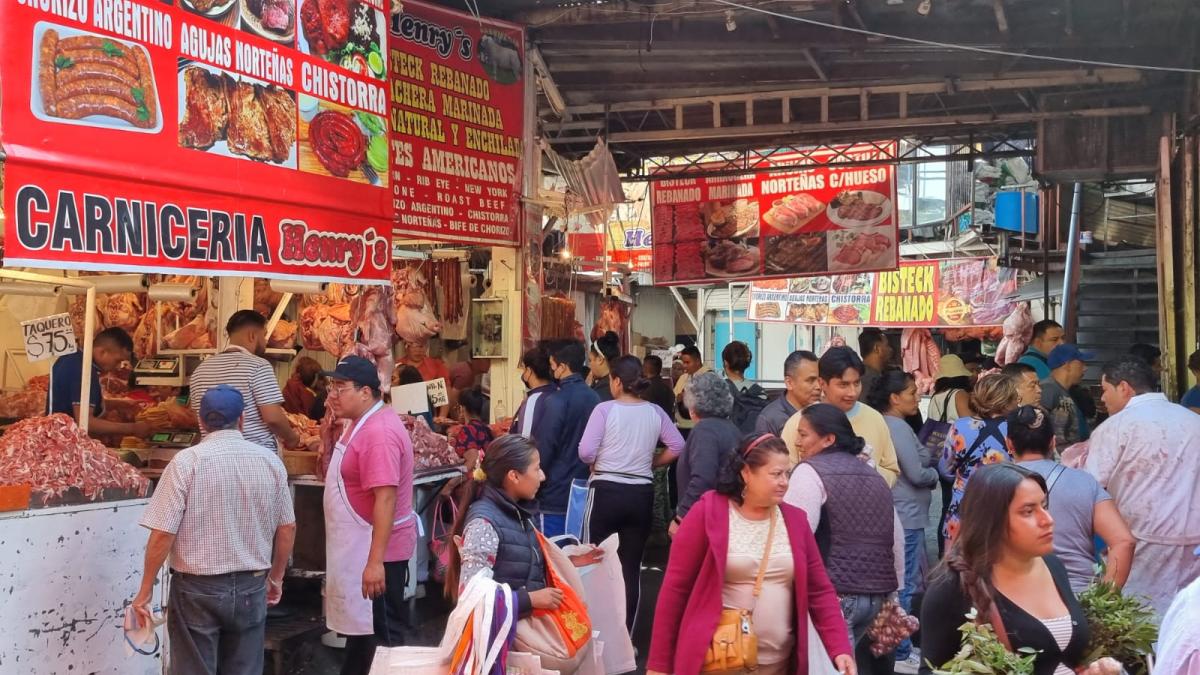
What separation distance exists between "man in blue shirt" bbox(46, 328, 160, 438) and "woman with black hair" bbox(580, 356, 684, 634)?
123 inches

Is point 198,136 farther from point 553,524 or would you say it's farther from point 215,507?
point 553,524

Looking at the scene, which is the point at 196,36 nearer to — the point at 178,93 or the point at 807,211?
the point at 178,93

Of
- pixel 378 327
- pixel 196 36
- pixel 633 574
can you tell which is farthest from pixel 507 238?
pixel 196 36

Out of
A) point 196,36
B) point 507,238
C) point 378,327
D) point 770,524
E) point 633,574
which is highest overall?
point 196,36

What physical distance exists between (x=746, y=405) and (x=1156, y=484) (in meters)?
3.83

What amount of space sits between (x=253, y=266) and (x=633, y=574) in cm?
323

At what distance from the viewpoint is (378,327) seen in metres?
8.28

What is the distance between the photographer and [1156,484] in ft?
19.2

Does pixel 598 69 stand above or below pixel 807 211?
above

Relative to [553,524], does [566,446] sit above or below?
above

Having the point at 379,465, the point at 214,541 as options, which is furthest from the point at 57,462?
the point at 379,465

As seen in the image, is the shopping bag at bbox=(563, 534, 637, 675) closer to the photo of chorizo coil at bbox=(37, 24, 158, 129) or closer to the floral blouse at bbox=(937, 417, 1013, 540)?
the floral blouse at bbox=(937, 417, 1013, 540)

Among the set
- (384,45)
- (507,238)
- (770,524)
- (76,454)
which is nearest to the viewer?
(770,524)

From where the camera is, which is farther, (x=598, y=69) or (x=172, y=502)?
Result: (x=598, y=69)
